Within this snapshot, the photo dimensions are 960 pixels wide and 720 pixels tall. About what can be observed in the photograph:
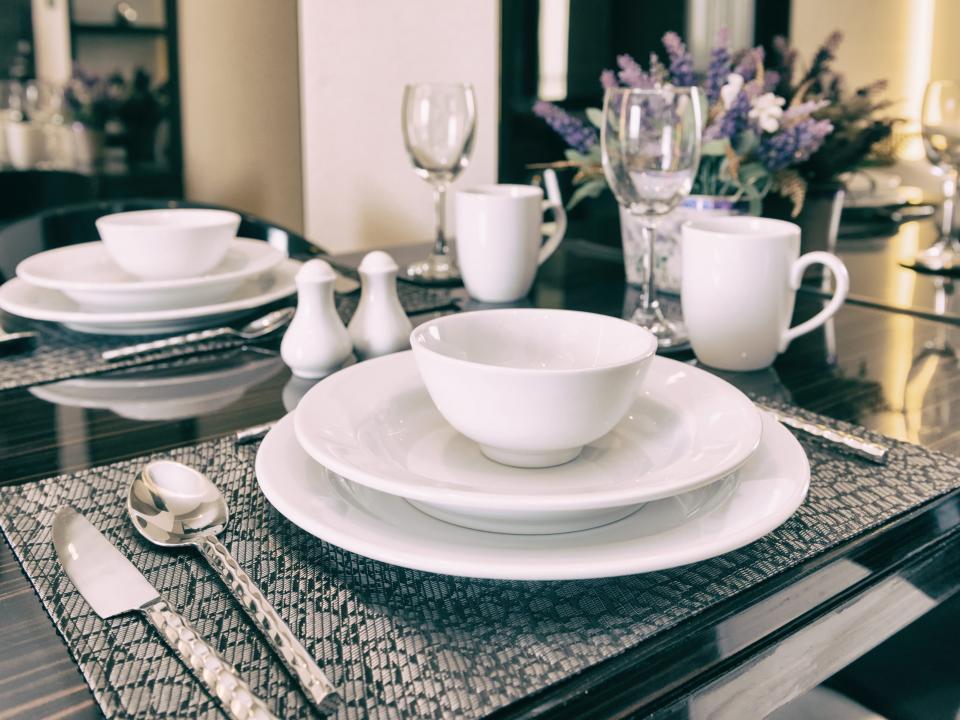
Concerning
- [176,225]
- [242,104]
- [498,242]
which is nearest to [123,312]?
[176,225]

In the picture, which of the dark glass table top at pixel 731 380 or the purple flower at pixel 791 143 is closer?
the dark glass table top at pixel 731 380

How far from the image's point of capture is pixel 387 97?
257 cm

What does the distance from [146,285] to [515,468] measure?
50 centimetres

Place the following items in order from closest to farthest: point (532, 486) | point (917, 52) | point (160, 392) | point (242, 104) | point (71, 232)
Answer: point (532, 486) < point (160, 392) < point (71, 232) < point (917, 52) < point (242, 104)

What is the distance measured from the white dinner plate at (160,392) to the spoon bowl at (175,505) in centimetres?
16

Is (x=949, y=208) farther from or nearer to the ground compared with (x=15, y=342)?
farther from the ground

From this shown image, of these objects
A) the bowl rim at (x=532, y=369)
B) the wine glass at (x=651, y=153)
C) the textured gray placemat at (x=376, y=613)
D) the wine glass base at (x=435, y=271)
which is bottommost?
the textured gray placemat at (x=376, y=613)

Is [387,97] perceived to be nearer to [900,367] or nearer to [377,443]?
[900,367]

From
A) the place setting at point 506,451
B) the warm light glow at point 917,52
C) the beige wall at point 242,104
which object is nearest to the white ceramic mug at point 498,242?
the place setting at point 506,451

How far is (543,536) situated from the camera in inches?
16.3

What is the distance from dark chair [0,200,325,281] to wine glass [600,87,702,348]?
54 centimetres

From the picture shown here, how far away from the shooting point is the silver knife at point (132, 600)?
1.10ft

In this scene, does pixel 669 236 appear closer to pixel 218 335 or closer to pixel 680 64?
pixel 680 64

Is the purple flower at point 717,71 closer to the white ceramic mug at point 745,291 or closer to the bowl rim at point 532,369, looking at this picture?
the white ceramic mug at point 745,291
